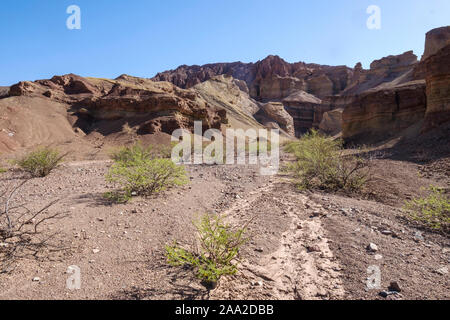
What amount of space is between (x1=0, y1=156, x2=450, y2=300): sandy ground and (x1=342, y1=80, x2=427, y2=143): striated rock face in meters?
12.8

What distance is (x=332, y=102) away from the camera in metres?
48.7

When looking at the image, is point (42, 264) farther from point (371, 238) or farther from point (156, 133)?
point (156, 133)

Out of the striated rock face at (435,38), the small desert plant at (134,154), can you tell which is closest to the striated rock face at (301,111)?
the striated rock face at (435,38)

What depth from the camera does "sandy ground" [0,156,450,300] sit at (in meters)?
1.94

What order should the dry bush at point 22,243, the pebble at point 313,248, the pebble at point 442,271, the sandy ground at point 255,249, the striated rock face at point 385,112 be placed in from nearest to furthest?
the sandy ground at point 255,249 < the pebble at point 442,271 < the dry bush at point 22,243 < the pebble at point 313,248 < the striated rock face at point 385,112

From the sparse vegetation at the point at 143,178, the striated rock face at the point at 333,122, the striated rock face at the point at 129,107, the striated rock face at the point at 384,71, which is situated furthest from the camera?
the striated rock face at the point at 384,71

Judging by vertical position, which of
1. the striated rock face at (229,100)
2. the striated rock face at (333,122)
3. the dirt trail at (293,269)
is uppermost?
the striated rock face at (229,100)

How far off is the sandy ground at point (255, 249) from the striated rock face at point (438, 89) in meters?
9.23

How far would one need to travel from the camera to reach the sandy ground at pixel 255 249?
1.94 m

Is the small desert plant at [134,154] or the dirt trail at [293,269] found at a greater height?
the small desert plant at [134,154]

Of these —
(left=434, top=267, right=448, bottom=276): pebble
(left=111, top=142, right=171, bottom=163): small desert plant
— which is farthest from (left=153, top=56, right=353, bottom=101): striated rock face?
(left=434, top=267, right=448, bottom=276): pebble

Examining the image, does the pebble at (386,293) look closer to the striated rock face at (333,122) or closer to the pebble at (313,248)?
the pebble at (313,248)

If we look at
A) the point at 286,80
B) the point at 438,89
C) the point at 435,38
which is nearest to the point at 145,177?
the point at 438,89

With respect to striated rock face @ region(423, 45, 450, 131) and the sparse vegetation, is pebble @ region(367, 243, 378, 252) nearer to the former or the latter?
the sparse vegetation
